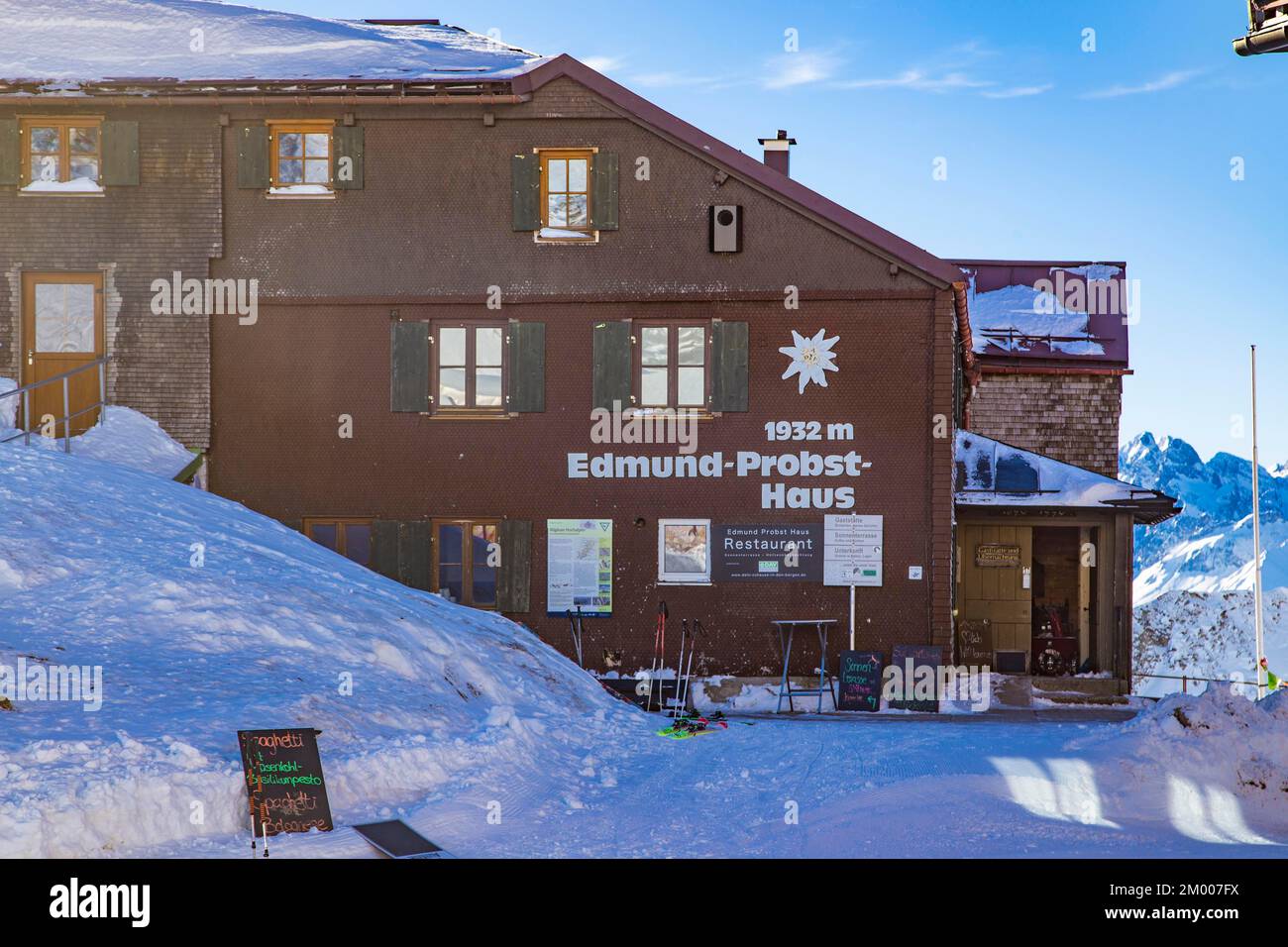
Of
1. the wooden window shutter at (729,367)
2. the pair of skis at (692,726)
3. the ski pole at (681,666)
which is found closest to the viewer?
the pair of skis at (692,726)

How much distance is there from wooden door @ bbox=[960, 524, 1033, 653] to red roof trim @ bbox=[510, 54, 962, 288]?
817 cm

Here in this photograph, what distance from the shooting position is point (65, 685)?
10273mm

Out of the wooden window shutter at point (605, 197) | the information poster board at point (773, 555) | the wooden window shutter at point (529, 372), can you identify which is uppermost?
the wooden window shutter at point (605, 197)

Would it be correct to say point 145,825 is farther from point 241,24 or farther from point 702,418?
point 241,24

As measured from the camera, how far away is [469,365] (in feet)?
66.5

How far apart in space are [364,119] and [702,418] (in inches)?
267

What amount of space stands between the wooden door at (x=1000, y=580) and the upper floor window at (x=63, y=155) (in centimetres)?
1676

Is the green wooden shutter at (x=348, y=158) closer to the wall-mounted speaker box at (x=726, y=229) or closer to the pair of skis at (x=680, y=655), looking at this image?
the wall-mounted speaker box at (x=726, y=229)

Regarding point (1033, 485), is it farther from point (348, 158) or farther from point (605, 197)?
point (348, 158)

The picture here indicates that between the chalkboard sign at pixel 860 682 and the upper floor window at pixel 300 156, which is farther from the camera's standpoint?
the upper floor window at pixel 300 156

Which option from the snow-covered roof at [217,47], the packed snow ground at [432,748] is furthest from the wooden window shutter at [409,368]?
the packed snow ground at [432,748]

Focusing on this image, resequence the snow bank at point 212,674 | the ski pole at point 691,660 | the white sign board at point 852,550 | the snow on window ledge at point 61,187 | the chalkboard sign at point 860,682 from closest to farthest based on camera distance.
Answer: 1. the snow bank at point 212,674
2. the chalkboard sign at point 860,682
3. the ski pole at point 691,660
4. the white sign board at point 852,550
5. the snow on window ledge at point 61,187

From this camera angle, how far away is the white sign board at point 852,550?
1977 centimetres

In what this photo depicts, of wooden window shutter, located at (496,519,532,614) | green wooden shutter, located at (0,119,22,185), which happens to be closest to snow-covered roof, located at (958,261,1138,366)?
wooden window shutter, located at (496,519,532,614)
